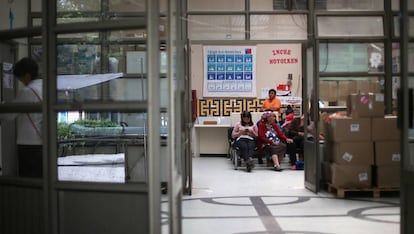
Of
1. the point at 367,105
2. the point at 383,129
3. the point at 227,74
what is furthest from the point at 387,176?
the point at 227,74

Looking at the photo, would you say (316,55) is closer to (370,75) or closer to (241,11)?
(370,75)

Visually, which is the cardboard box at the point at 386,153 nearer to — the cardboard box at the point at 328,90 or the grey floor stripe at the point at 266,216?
the cardboard box at the point at 328,90

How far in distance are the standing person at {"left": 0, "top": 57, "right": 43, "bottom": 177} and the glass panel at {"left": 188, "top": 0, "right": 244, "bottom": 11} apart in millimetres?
5160

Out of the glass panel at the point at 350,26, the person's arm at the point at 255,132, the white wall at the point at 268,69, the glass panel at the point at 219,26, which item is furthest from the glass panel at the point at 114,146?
the white wall at the point at 268,69

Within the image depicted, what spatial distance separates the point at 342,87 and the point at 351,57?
48 cm

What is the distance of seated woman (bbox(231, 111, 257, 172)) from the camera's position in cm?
1036

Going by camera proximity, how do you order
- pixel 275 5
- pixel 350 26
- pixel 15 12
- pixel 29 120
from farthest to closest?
pixel 275 5 → pixel 350 26 → pixel 15 12 → pixel 29 120

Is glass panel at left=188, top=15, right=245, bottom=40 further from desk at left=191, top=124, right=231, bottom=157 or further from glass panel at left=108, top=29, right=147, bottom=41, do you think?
desk at left=191, top=124, right=231, bottom=157

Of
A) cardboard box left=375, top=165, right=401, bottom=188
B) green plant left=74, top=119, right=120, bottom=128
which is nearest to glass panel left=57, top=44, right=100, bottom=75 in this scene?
green plant left=74, top=119, right=120, bottom=128

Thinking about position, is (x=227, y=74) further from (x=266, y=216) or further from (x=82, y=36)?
(x=82, y=36)

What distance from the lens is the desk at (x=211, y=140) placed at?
1286 centimetres

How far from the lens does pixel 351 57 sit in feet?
25.8

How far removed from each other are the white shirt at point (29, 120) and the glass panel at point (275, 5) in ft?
17.9

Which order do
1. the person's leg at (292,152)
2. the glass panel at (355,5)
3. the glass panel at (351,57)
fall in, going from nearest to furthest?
the glass panel at (351,57), the glass panel at (355,5), the person's leg at (292,152)
